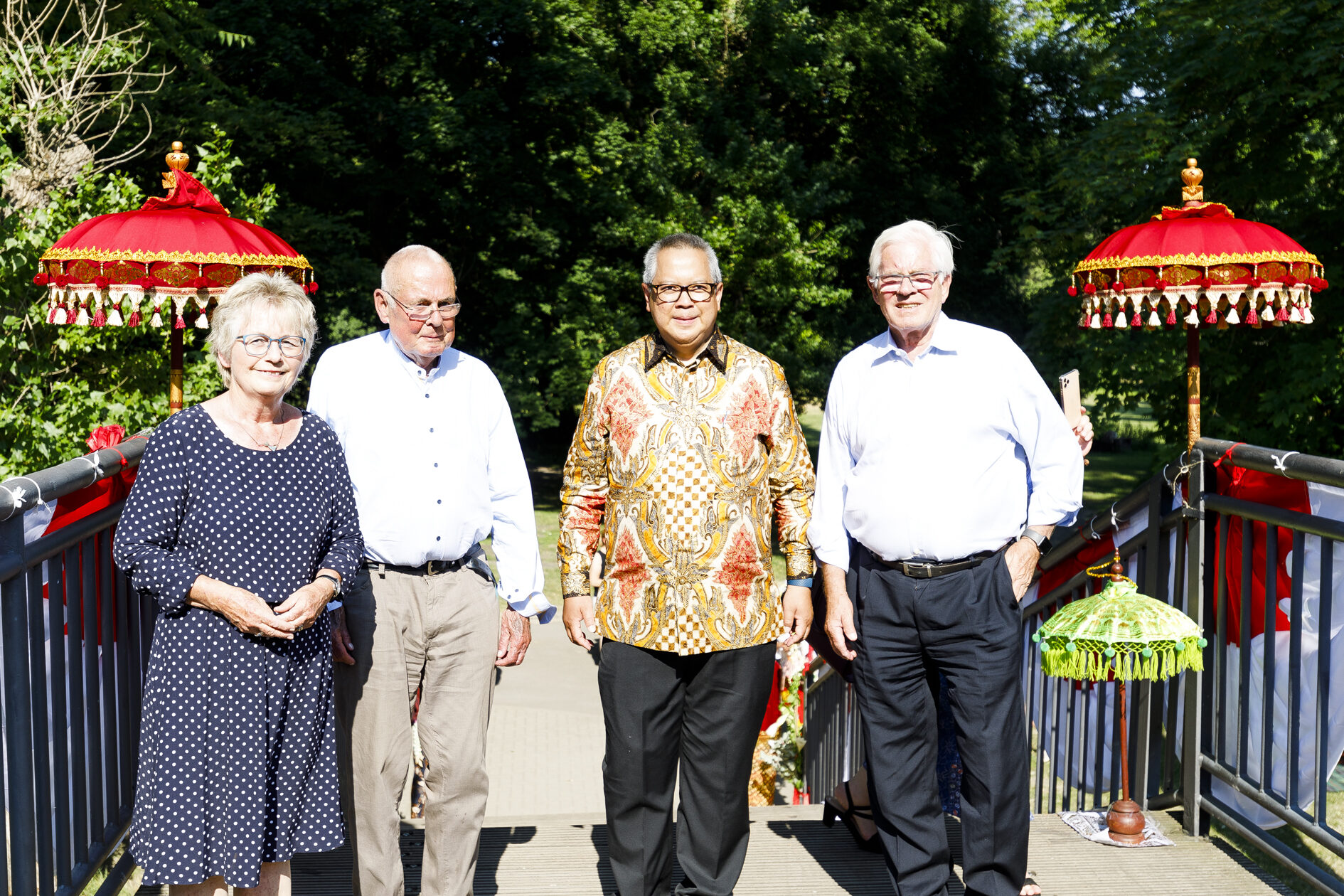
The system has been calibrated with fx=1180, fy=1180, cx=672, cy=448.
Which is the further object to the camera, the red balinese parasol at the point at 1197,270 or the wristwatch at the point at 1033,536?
the red balinese parasol at the point at 1197,270

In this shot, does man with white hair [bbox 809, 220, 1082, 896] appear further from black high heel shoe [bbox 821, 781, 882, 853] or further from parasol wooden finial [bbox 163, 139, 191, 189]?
parasol wooden finial [bbox 163, 139, 191, 189]

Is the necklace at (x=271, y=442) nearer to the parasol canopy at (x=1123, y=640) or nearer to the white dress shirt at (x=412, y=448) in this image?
the white dress shirt at (x=412, y=448)

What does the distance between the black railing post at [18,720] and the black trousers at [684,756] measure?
140 cm

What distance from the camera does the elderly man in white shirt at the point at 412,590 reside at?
10.6 feet

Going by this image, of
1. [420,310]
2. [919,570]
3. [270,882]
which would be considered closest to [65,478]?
[420,310]

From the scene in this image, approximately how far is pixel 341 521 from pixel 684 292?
108 centimetres

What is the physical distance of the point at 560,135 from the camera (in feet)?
74.2

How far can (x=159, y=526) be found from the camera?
266 centimetres

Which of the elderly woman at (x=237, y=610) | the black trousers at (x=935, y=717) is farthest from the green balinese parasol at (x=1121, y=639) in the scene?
the elderly woman at (x=237, y=610)

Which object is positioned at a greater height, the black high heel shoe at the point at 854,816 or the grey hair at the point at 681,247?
the grey hair at the point at 681,247

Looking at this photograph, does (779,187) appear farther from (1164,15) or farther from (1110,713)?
(1110,713)

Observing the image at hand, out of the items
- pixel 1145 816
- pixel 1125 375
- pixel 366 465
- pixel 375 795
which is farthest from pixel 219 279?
pixel 1125 375

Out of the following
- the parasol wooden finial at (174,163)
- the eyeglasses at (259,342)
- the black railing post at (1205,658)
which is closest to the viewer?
the eyeglasses at (259,342)

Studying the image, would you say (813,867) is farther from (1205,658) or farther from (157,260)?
(157,260)
